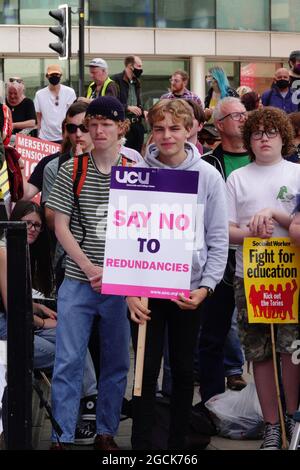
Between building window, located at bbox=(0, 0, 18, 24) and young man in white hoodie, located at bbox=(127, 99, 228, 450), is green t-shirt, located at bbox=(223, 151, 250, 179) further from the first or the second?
building window, located at bbox=(0, 0, 18, 24)

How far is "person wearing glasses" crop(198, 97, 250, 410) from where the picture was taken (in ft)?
25.5

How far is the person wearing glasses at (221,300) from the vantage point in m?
7.77

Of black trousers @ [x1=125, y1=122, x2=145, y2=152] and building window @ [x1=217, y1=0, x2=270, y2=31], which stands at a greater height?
building window @ [x1=217, y1=0, x2=270, y2=31]

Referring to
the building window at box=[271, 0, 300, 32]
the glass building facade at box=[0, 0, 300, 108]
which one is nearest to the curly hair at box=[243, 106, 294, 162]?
the glass building facade at box=[0, 0, 300, 108]

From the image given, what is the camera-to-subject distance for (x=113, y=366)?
6.90 meters

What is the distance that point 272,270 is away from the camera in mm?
6902

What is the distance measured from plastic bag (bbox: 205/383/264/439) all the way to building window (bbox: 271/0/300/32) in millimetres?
30682

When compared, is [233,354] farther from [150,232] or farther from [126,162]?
[150,232]

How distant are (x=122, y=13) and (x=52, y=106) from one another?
18.8 metres

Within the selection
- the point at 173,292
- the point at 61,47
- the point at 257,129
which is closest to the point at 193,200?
the point at 173,292

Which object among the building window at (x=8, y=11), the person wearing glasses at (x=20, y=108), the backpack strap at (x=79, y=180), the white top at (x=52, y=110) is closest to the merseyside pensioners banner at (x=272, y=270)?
the backpack strap at (x=79, y=180)
